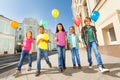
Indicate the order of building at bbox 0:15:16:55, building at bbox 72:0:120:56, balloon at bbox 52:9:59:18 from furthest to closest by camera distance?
building at bbox 0:15:16:55, balloon at bbox 52:9:59:18, building at bbox 72:0:120:56

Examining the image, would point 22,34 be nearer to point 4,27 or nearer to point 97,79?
point 4,27

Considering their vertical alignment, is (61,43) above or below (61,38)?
below

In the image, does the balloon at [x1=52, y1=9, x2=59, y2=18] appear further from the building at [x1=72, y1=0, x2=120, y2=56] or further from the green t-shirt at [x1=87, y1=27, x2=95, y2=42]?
the green t-shirt at [x1=87, y1=27, x2=95, y2=42]

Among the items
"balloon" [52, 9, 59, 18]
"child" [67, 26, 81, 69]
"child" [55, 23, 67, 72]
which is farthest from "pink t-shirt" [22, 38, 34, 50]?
"balloon" [52, 9, 59, 18]

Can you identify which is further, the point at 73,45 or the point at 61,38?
the point at 73,45

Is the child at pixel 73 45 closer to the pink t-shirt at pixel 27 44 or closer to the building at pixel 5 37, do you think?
the pink t-shirt at pixel 27 44

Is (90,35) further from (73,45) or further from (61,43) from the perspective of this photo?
(61,43)

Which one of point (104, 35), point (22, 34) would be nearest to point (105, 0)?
point (104, 35)

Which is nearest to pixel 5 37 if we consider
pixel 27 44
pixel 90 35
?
pixel 27 44

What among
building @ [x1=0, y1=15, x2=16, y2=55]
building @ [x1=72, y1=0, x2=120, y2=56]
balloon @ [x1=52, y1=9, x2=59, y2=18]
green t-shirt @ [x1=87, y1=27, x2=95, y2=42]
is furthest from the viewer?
building @ [x1=0, y1=15, x2=16, y2=55]

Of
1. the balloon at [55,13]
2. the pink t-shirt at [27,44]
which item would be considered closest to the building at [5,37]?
the balloon at [55,13]

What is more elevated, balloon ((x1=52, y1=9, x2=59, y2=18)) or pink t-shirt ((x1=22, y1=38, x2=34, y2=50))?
balloon ((x1=52, y1=9, x2=59, y2=18))

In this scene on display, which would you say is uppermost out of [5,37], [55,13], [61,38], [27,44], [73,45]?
[5,37]

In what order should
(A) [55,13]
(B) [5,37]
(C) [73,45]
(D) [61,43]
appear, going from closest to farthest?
(D) [61,43]
(C) [73,45]
(A) [55,13]
(B) [5,37]
